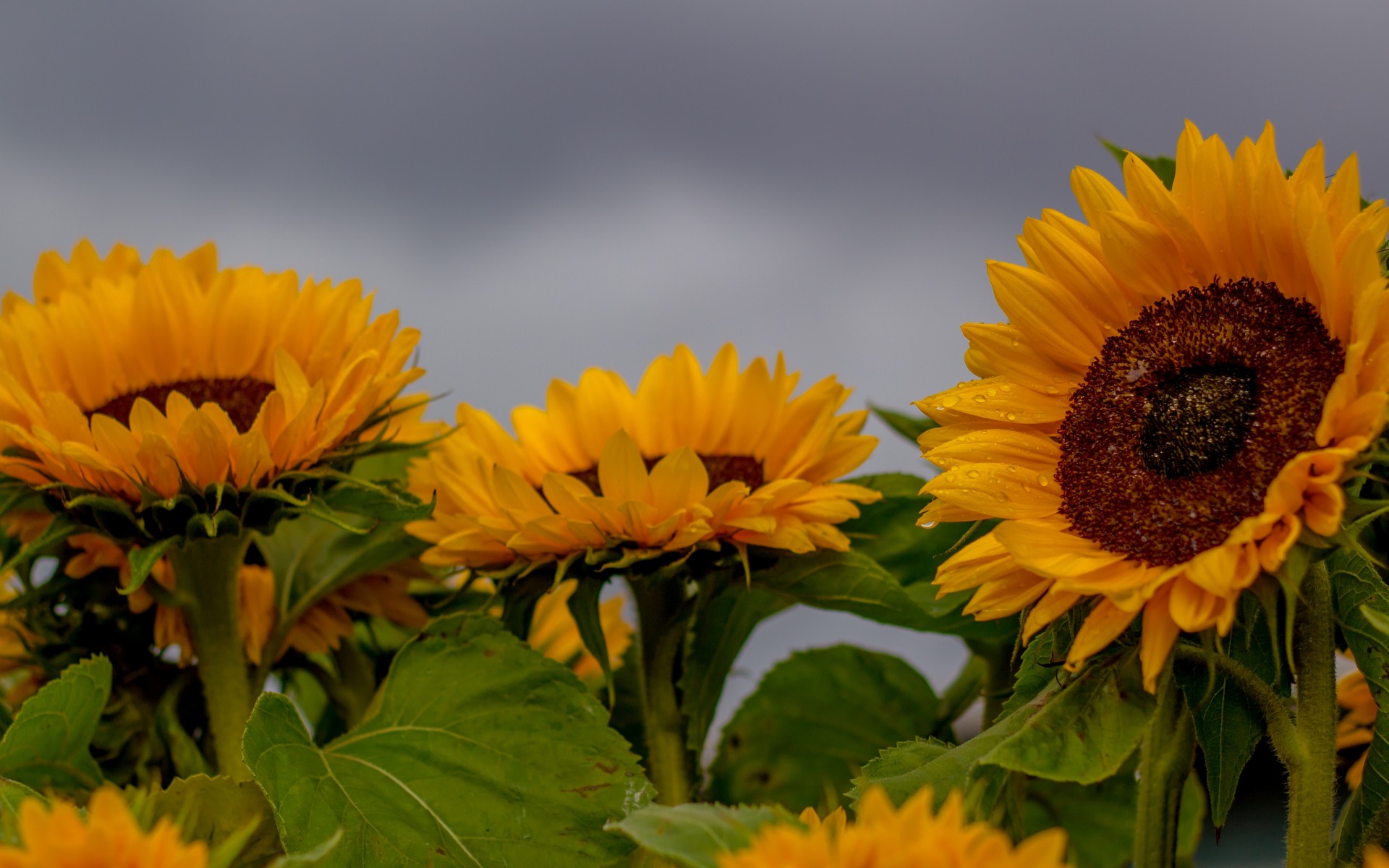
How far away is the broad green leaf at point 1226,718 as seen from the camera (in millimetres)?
697

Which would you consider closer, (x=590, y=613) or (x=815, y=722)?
(x=590, y=613)

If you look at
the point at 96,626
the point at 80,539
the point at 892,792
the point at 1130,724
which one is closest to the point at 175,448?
the point at 80,539

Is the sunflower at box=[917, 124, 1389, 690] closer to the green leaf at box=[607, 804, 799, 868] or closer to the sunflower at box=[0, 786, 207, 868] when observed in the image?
the green leaf at box=[607, 804, 799, 868]

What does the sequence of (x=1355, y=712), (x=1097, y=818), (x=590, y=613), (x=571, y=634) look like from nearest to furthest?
(x=590, y=613)
(x=1355, y=712)
(x=1097, y=818)
(x=571, y=634)

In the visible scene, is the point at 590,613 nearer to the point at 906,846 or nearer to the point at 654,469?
the point at 654,469

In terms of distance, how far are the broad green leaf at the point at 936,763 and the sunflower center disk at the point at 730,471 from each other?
0.29m

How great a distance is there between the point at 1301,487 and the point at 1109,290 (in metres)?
0.19

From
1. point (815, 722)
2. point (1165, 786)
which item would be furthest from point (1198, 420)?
point (815, 722)

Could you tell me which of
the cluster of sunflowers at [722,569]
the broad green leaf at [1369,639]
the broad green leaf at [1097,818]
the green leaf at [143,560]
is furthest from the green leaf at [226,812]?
the broad green leaf at [1097,818]

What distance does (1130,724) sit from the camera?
0.65 m

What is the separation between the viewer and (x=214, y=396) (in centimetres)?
99

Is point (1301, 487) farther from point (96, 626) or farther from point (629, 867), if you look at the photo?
point (96, 626)

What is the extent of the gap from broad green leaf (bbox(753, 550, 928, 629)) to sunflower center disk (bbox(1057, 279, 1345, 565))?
0.23 meters

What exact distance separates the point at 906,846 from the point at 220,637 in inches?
27.4
